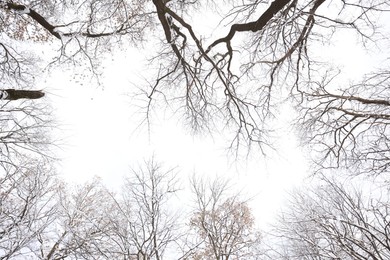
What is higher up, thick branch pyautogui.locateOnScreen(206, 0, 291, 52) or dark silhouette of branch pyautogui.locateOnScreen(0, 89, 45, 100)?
thick branch pyautogui.locateOnScreen(206, 0, 291, 52)

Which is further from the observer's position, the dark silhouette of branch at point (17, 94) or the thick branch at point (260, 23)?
the dark silhouette of branch at point (17, 94)

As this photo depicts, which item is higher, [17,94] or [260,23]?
[260,23]

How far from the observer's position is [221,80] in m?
5.91

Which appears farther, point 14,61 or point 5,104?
point 14,61

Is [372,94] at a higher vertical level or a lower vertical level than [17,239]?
higher

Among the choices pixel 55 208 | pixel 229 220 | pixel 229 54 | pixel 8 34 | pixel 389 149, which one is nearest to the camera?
pixel 389 149

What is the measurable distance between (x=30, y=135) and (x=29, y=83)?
1673 mm

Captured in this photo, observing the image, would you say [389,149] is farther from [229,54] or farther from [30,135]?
[30,135]

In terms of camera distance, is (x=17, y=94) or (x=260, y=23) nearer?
(x=260, y=23)

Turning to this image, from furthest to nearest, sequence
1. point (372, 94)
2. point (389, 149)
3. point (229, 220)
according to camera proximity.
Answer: point (229, 220), point (389, 149), point (372, 94)

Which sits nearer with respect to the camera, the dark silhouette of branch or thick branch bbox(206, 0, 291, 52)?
thick branch bbox(206, 0, 291, 52)

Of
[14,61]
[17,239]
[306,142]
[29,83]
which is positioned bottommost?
[17,239]

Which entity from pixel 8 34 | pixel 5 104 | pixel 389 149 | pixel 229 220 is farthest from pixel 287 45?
pixel 229 220

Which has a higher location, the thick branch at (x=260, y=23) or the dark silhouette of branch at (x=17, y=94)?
the thick branch at (x=260, y=23)
